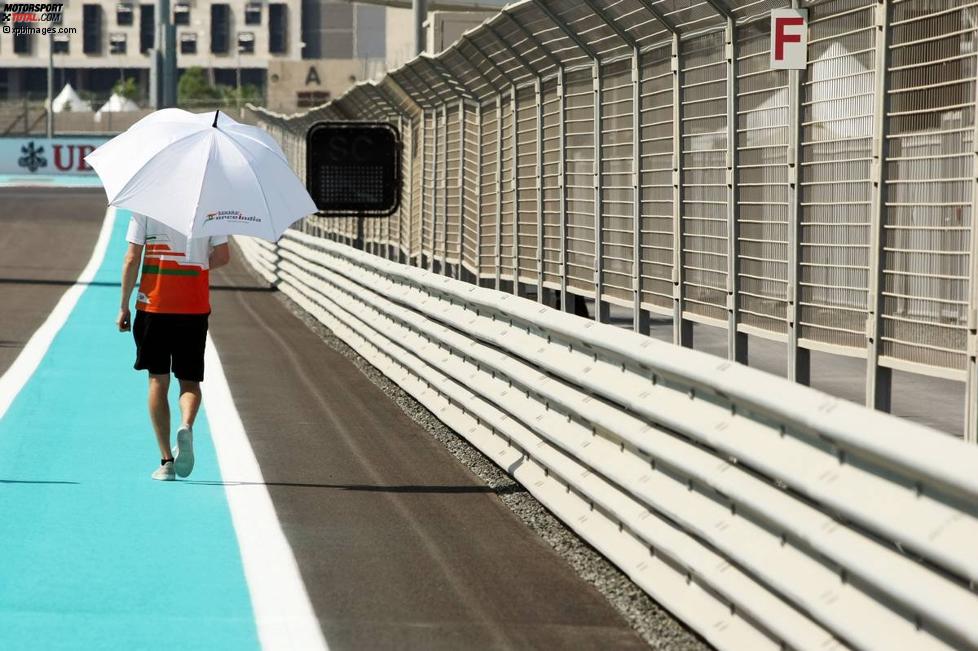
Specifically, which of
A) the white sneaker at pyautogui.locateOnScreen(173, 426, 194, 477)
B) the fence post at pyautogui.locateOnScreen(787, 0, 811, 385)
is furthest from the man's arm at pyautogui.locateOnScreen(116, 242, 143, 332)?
the fence post at pyautogui.locateOnScreen(787, 0, 811, 385)

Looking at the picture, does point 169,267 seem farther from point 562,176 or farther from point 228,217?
point 562,176

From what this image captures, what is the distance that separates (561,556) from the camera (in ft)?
26.5

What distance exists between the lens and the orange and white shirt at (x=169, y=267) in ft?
33.1

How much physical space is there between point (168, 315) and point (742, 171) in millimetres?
3232

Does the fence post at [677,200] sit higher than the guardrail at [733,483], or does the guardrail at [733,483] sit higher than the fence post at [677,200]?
the fence post at [677,200]

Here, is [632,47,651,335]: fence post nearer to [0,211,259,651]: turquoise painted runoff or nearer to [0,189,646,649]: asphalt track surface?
[0,189,646,649]: asphalt track surface

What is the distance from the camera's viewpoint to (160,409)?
10203mm

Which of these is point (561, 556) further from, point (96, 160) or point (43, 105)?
point (43, 105)

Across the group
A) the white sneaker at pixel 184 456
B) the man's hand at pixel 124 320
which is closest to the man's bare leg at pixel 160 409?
the white sneaker at pixel 184 456

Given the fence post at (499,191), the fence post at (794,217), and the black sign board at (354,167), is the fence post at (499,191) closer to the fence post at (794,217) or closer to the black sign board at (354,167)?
the black sign board at (354,167)

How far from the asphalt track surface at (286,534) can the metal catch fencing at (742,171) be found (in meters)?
1.58

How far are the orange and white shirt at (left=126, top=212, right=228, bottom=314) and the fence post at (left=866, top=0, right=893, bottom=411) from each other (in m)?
4.01

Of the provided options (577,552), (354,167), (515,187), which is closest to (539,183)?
(515,187)

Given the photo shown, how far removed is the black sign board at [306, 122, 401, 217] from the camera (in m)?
16.2
